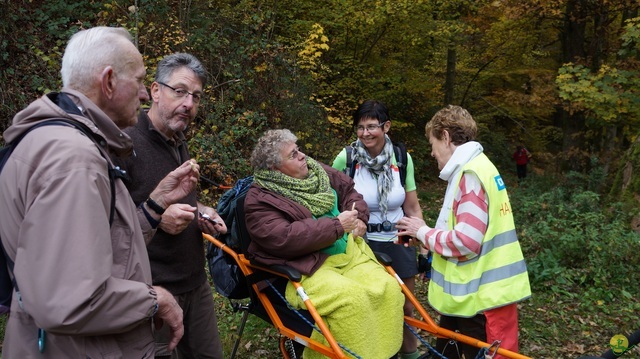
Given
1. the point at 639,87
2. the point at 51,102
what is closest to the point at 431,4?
the point at 639,87

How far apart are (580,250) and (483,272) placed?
438cm

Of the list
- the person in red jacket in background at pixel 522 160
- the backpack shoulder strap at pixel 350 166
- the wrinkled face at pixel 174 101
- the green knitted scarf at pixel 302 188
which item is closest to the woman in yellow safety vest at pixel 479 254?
the green knitted scarf at pixel 302 188

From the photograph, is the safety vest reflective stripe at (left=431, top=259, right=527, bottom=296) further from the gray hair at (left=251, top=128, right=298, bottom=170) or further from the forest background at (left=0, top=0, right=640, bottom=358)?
the forest background at (left=0, top=0, right=640, bottom=358)

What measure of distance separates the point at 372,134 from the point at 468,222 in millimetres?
1363

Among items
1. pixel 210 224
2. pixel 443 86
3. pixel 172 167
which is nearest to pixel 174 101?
pixel 172 167

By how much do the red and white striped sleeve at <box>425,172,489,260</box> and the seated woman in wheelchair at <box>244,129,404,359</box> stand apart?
51cm

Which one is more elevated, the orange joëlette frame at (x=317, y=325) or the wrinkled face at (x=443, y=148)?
the wrinkled face at (x=443, y=148)

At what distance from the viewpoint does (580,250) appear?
6.59 meters

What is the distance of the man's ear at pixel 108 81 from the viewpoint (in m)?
1.76

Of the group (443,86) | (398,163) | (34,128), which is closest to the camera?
(34,128)

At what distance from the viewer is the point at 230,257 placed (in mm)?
3684

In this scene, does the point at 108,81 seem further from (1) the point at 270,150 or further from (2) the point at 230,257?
(2) the point at 230,257

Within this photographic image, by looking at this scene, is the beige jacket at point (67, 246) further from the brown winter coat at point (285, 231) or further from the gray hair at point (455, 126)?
the gray hair at point (455, 126)

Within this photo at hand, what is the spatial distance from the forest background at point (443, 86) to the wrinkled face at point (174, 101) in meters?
0.69
